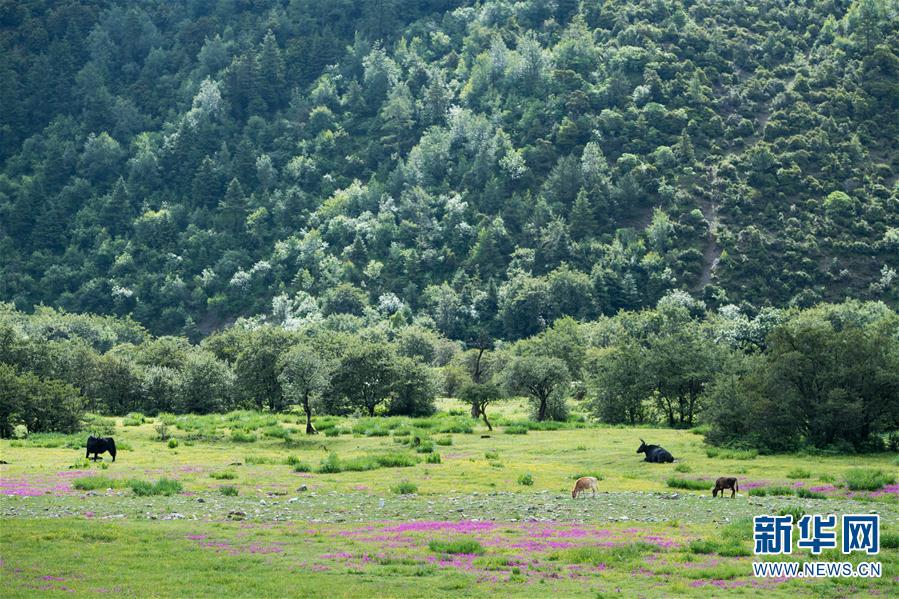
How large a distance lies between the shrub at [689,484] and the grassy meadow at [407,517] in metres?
0.08

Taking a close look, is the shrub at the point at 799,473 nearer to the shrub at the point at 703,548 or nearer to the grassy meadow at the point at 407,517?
the grassy meadow at the point at 407,517

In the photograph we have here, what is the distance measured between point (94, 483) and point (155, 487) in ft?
10.0

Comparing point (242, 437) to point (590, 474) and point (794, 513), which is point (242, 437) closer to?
point (590, 474)

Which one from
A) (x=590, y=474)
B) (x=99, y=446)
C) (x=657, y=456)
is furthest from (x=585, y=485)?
(x=99, y=446)

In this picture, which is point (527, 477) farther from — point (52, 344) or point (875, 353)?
point (52, 344)

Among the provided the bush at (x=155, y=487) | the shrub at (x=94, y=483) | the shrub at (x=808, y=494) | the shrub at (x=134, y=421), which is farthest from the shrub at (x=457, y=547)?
the shrub at (x=134, y=421)

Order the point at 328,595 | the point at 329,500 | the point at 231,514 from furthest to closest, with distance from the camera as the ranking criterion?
the point at 329,500
the point at 231,514
the point at 328,595

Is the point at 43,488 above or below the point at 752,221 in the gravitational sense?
below

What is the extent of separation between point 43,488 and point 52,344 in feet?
167

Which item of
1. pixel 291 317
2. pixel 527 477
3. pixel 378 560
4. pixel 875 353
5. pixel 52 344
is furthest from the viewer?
pixel 291 317

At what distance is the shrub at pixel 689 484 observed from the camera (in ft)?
153

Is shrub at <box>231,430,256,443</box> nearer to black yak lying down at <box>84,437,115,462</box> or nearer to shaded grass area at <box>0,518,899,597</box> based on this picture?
black yak lying down at <box>84,437,115,462</box>

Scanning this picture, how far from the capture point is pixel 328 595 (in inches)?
1040

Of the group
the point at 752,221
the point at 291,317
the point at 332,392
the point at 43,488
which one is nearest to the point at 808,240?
the point at 752,221
